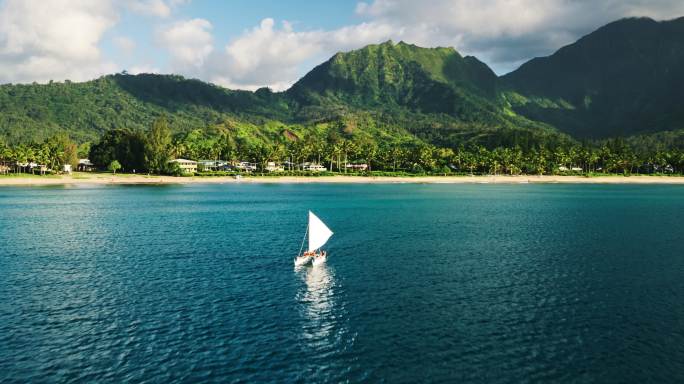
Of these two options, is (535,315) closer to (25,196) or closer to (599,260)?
(599,260)

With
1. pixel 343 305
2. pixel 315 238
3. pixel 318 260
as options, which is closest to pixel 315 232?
pixel 315 238

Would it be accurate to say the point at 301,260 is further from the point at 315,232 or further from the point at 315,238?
the point at 315,232

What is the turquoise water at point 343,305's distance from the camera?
31719 millimetres

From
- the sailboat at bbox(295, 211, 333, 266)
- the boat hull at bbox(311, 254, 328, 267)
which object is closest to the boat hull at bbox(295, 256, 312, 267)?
the sailboat at bbox(295, 211, 333, 266)

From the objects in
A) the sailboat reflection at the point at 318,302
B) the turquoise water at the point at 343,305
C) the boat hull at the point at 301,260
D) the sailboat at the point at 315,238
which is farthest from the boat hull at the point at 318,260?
the turquoise water at the point at 343,305

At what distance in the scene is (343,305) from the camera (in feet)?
145

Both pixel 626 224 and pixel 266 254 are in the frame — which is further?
pixel 626 224

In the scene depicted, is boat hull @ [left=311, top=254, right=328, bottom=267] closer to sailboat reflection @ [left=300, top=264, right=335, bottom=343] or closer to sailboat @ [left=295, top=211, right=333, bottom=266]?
sailboat @ [left=295, top=211, right=333, bottom=266]

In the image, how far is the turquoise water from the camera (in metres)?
31.7

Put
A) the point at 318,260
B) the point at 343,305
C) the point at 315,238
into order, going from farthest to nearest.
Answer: the point at 315,238
the point at 318,260
the point at 343,305

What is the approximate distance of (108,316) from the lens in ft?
134

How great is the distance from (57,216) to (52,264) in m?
51.7

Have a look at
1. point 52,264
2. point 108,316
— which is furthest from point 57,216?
point 108,316

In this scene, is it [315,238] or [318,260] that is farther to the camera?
[315,238]
